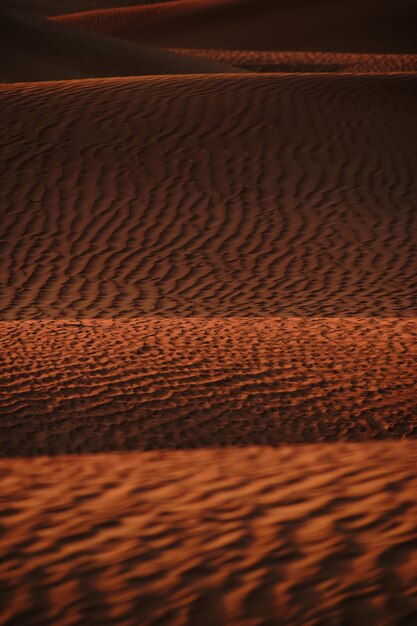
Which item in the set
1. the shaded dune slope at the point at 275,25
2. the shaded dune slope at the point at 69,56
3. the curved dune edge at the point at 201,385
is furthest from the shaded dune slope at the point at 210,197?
the shaded dune slope at the point at 275,25

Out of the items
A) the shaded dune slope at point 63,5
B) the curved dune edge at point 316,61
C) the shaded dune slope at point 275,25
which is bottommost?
the curved dune edge at point 316,61

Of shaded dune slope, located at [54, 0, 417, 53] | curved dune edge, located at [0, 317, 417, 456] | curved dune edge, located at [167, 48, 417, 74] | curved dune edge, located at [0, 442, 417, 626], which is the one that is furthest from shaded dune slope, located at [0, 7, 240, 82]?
curved dune edge, located at [0, 442, 417, 626]

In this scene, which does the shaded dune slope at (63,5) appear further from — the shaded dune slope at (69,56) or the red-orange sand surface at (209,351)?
the red-orange sand surface at (209,351)

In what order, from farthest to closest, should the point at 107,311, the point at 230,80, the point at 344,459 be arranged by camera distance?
1. the point at 230,80
2. the point at 107,311
3. the point at 344,459

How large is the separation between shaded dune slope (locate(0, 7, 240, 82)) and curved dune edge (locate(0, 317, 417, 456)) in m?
16.8

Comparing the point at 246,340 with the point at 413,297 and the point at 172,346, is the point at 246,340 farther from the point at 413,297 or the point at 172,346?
the point at 413,297

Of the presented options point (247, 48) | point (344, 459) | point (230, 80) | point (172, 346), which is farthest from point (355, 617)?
point (247, 48)

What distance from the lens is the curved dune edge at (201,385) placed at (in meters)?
4.91

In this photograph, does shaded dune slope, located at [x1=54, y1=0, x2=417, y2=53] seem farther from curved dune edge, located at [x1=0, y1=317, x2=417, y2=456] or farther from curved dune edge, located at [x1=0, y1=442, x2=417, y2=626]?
curved dune edge, located at [x1=0, y1=442, x2=417, y2=626]

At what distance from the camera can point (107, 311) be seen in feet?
28.5

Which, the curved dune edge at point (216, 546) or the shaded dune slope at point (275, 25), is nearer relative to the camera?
the curved dune edge at point (216, 546)

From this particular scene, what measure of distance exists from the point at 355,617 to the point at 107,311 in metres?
6.72

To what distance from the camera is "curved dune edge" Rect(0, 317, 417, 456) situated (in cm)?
491

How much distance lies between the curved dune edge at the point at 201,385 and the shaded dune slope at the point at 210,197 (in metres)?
2.22
